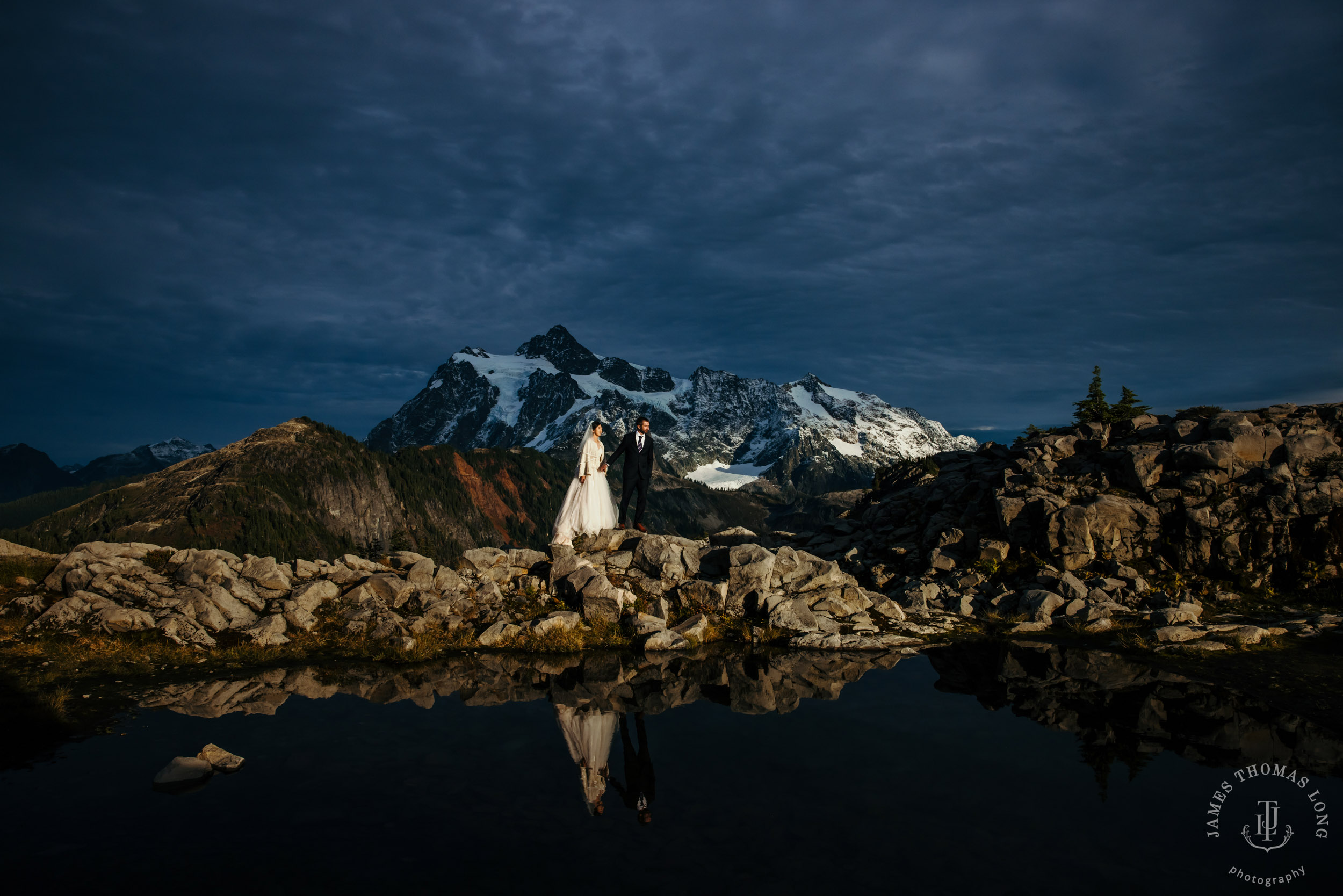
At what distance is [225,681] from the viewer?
16375 millimetres

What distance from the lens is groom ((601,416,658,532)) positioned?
2592 centimetres

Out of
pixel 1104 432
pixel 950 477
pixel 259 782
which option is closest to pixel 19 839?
pixel 259 782

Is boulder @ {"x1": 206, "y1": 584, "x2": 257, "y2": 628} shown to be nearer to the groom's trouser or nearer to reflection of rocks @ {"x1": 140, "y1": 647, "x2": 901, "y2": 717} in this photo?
reflection of rocks @ {"x1": 140, "y1": 647, "x2": 901, "y2": 717}

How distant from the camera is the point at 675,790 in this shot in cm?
1117

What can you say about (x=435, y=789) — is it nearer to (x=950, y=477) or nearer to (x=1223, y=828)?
(x=1223, y=828)

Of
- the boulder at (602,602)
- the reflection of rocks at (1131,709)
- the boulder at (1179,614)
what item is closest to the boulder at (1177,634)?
the boulder at (1179,614)

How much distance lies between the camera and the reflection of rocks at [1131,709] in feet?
40.5

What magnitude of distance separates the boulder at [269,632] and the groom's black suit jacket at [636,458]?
1185 cm

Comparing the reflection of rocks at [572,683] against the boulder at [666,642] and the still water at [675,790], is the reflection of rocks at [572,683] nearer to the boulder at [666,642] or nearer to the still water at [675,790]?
the still water at [675,790]

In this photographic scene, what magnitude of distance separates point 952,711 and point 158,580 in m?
23.3

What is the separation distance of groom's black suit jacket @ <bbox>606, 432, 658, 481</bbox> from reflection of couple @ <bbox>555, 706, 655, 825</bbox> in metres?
12.0
